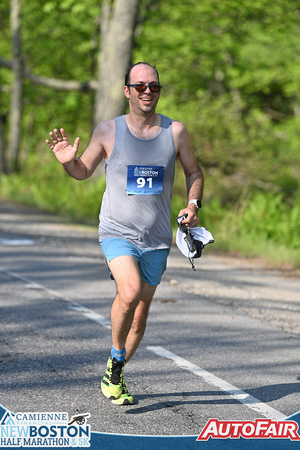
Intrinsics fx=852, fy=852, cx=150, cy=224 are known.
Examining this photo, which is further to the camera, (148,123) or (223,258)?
(223,258)

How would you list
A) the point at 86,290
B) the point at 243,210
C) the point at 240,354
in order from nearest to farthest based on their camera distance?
the point at 240,354, the point at 86,290, the point at 243,210

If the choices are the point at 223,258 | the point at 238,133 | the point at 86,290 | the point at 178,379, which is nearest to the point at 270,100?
the point at 238,133

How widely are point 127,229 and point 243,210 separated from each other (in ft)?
37.3

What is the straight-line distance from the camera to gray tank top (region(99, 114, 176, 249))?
5160mm

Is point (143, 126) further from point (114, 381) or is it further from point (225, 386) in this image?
point (225, 386)

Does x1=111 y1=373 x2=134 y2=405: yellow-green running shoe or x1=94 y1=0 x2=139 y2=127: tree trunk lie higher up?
x1=94 y1=0 x2=139 y2=127: tree trunk

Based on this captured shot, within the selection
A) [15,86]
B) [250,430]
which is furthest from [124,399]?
[15,86]

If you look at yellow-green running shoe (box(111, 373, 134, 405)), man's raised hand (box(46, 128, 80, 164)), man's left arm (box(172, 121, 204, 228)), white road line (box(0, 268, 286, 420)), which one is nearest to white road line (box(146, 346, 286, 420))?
white road line (box(0, 268, 286, 420))

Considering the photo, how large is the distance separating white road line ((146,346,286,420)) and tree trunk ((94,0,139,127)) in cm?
A: 1426

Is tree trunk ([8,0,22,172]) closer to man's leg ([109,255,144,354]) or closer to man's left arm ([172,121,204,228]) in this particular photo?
man's left arm ([172,121,204,228])

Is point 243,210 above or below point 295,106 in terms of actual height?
below

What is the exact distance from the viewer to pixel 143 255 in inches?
207

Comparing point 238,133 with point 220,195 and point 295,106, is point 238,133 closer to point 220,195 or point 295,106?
point 220,195

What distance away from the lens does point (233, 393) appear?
561cm
